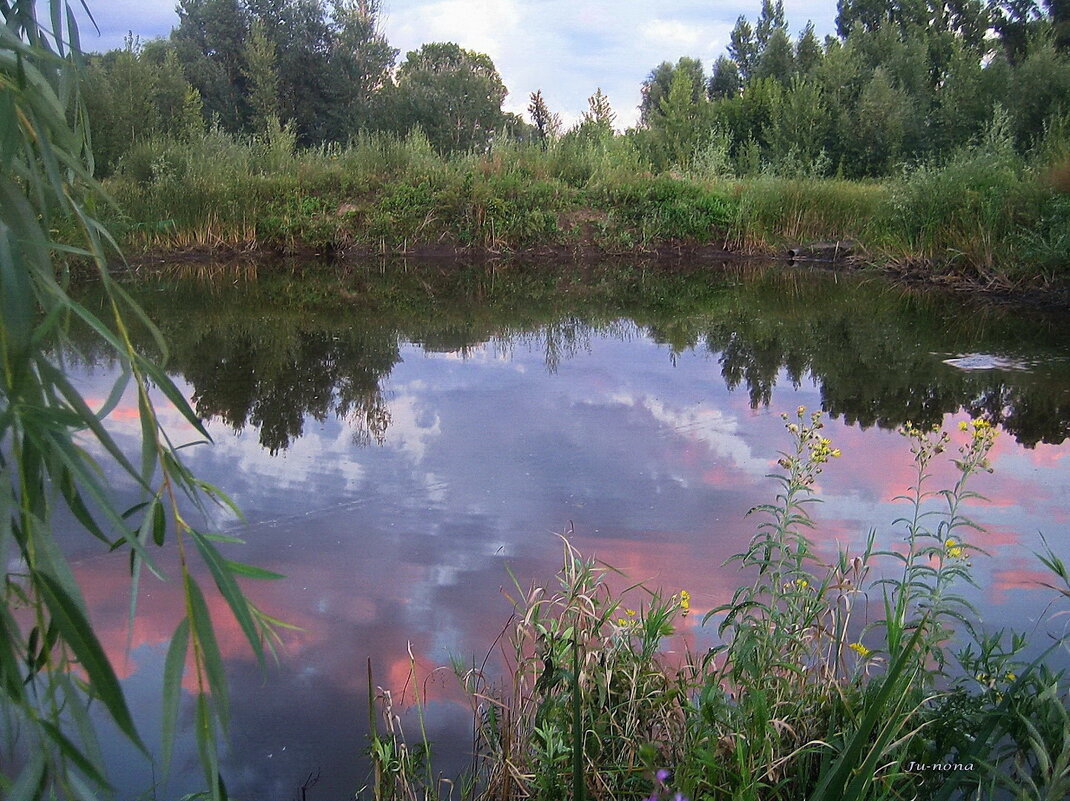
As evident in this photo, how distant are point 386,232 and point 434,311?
5851 mm

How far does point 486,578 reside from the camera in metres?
3.27

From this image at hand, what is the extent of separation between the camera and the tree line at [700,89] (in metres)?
20.3

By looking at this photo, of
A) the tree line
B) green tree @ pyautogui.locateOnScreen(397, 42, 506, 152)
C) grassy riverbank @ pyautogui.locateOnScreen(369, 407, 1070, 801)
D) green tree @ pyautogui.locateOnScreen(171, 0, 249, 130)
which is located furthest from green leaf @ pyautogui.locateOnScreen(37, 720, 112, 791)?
green tree @ pyautogui.locateOnScreen(171, 0, 249, 130)

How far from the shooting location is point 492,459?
470cm

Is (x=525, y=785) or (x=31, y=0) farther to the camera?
(x=525, y=785)

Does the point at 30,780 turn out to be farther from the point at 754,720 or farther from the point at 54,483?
the point at 754,720

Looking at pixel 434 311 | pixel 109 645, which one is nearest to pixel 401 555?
pixel 109 645

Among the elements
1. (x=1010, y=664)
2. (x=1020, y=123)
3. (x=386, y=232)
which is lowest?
(x=1010, y=664)

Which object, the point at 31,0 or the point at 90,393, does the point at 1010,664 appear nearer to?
the point at 31,0

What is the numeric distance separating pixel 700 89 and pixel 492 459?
3075 cm

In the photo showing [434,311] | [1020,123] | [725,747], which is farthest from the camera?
[1020,123]

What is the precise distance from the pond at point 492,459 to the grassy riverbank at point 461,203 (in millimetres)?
4759

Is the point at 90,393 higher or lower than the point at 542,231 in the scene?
lower

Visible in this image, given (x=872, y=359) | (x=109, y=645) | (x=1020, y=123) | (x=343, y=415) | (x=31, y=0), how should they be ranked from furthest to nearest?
1. (x=1020, y=123)
2. (x=872, y=359)
3. (x=343, y=415)
4. (x=109, y=645)
5. (x=31, y=0)
